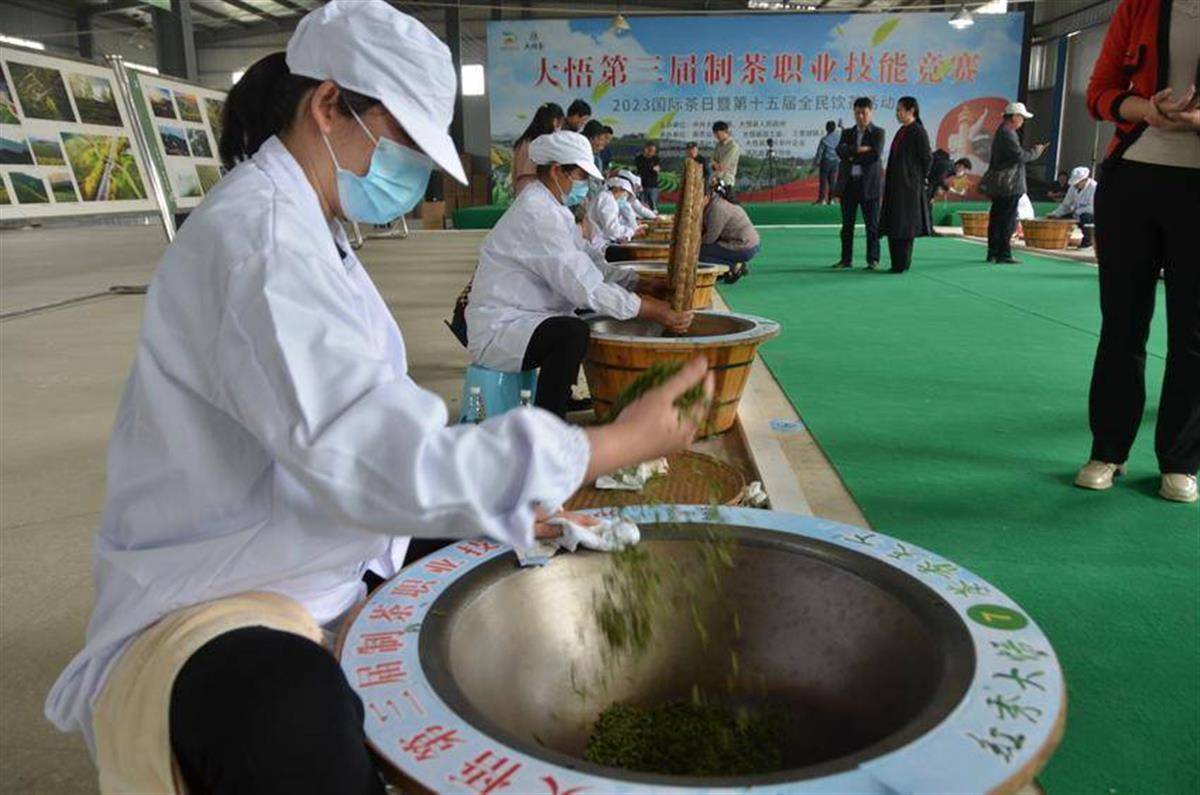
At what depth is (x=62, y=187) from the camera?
24.4 ft

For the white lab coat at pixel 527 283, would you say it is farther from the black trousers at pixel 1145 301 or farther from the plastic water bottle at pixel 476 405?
the black trousers at pixel 1145 301

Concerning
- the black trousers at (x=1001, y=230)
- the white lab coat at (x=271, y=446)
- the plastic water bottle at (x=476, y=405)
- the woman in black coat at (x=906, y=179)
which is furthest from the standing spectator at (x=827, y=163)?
the white lab coat at (x=271, y=446)

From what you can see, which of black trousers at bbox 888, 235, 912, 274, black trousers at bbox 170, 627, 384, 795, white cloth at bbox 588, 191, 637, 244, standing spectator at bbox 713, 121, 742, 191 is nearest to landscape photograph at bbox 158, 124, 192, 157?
white cloth at bbox 588, 191, 637, 244

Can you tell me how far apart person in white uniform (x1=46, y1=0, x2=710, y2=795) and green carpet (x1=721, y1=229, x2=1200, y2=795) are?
1491 millimetres

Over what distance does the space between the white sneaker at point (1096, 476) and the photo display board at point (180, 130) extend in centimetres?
762

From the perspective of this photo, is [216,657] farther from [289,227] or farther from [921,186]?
[921,186]

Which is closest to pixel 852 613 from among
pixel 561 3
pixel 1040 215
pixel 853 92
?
pixel 1040 215

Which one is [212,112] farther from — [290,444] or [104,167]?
[290,444]

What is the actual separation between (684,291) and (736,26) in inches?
677

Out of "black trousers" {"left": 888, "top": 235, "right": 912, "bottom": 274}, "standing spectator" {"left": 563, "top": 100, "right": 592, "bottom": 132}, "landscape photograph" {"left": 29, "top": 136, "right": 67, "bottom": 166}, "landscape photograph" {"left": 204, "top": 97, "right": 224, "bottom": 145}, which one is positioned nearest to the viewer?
"standing spectator" {"left": 563, "top": 100, "right": 592, "bottom": 132}

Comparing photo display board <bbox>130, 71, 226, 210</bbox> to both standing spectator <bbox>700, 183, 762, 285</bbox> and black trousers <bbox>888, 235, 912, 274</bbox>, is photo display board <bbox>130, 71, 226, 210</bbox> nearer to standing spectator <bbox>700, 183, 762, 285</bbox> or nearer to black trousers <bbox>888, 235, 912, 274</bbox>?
standing spectator <bbox>700, 183, 762, 285</bbox>

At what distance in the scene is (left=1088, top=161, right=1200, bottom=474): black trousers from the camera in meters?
3.00

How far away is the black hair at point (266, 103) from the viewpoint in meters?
1.40

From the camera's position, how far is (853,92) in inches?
765
